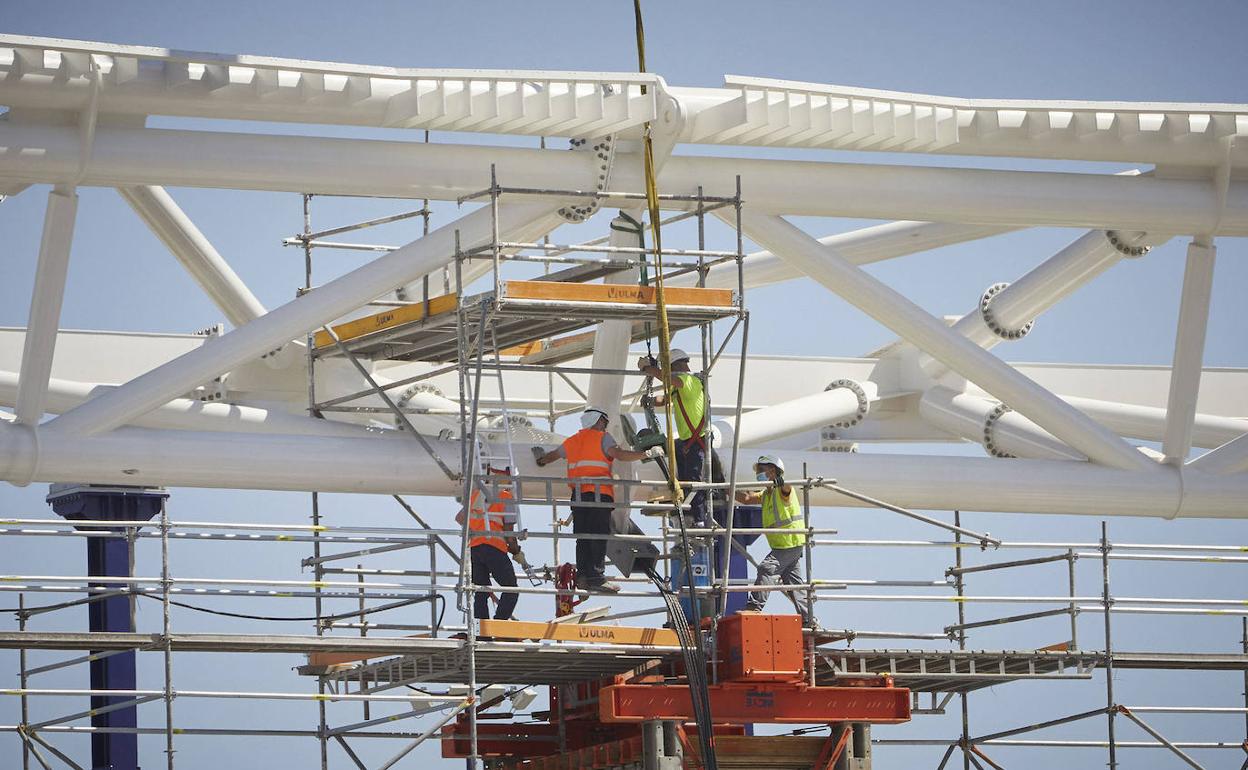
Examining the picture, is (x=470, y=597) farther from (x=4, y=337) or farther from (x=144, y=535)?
(x=4, y=337)

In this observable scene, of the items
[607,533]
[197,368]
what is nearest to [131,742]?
[197,368]

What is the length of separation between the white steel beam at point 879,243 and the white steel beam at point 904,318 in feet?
10.7

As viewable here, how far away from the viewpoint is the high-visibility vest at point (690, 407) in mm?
20453

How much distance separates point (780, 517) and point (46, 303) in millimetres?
7701

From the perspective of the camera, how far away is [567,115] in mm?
20562

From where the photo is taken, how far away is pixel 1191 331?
924 inches

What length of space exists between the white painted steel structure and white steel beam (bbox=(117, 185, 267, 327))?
0.03 meters

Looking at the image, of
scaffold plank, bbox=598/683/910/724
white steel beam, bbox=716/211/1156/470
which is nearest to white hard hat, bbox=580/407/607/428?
scaffold plank, bbox=598/683/910/724

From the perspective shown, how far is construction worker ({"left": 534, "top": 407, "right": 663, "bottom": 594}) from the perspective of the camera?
773 inches

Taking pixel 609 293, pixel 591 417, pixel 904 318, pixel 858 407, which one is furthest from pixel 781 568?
pixel 858 407

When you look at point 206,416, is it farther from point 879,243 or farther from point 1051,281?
point 1051,281

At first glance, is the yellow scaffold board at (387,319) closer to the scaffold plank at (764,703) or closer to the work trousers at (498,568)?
the work trousers at (498,568)

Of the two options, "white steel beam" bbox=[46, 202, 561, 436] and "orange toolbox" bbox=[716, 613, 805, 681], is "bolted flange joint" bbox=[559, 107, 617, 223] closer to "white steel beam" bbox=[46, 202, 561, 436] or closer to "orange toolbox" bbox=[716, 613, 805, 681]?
"white steel beam" bbox=[46, 202, 561, 436]

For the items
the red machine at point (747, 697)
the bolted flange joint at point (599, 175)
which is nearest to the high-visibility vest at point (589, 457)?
the red machine at point (747, 697)
